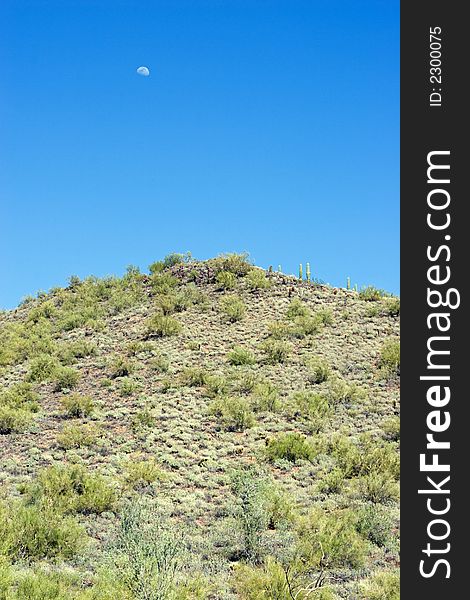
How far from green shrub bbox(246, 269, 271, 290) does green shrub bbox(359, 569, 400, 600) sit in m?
26.5

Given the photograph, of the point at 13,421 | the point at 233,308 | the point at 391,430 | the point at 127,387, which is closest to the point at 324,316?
the point at 233,308

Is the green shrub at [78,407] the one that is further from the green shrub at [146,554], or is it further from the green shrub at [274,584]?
the green shrub at [274,584]

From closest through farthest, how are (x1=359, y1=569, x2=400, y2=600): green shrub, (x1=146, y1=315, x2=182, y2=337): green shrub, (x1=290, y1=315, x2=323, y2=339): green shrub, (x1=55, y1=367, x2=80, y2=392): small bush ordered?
(x1=359, y1=569, x2=400, y2=600): green shrub < (x1=55, y1=367, x2=80, y2=392): small bush < (x1=290, y1=315, x2=323, y2=339): green shrub < (x1=146, y1=315, x2=182, y2=337): green shrub

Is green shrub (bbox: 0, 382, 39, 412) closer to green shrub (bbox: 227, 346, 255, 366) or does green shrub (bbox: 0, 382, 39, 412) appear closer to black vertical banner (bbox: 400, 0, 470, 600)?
green shrub (bbox: 227, 346, 255, 366)

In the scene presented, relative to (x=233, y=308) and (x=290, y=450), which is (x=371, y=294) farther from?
(x=290, y=450)

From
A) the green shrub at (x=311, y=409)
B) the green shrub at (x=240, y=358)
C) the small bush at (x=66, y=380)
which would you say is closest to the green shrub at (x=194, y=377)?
the green shrub at (x=240, y=358)

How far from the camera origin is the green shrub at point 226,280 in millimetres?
39250

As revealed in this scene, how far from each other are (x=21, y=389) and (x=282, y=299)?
1520 cm

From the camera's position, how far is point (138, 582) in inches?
448

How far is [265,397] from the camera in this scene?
84.7ft

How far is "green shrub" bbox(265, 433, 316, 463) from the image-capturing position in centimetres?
2111

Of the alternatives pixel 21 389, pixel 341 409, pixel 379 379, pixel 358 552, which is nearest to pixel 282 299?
pixel 379 379

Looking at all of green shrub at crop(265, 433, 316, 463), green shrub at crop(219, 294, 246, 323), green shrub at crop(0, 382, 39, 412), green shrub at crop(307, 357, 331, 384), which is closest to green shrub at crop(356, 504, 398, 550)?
green shrub at crop(265, 433, 316, 463)

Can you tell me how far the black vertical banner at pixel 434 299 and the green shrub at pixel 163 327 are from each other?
2632cm
